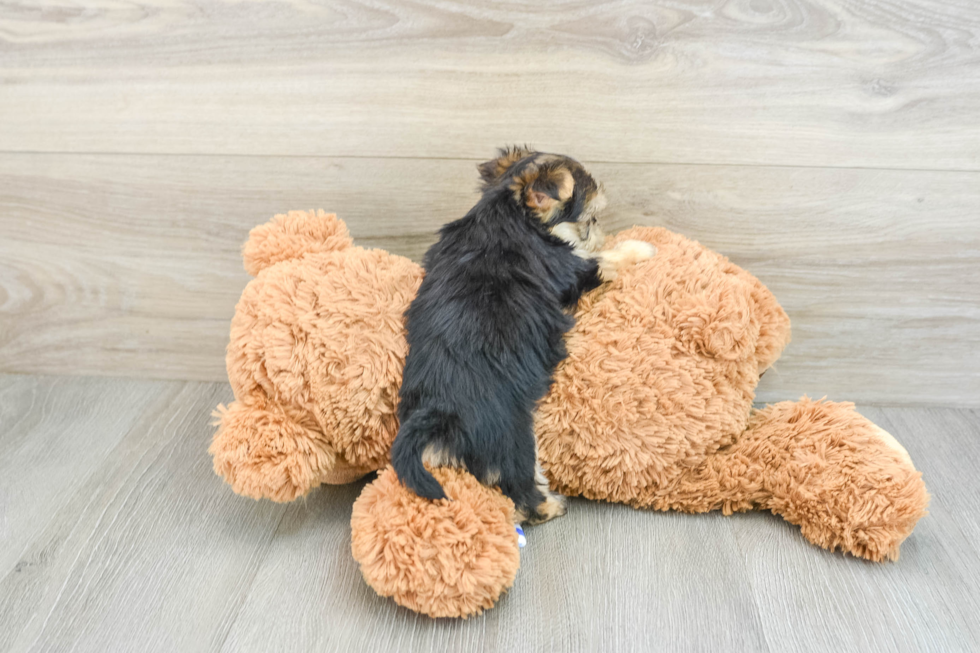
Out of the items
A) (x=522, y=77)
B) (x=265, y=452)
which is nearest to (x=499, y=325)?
(x=265, y=452)

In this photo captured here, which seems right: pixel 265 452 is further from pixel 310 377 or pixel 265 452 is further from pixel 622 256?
pixel 622 256

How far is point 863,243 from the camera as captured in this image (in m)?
1.10

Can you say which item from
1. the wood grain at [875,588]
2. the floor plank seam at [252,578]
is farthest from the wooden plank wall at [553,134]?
the floor plank seam at [252,578]

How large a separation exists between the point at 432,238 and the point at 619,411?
45 centimetres

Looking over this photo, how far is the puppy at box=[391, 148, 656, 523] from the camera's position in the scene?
0.79 m

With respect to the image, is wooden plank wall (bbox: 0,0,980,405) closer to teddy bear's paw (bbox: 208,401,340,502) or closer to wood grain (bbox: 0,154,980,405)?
wood grain (bbox: 0,154,980,405)

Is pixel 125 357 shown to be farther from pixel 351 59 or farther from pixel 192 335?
pixel 351 59

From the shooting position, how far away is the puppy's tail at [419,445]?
2.50ft

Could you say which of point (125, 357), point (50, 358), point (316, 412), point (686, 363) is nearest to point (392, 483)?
point (316, 412)

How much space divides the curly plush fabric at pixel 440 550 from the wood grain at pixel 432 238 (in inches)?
19.7

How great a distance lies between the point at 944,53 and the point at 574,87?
54 cm

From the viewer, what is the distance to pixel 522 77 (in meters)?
1.04

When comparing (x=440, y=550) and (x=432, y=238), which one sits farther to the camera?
(x=432, y=238)

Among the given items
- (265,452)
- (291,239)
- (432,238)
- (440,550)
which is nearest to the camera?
(440,550)
